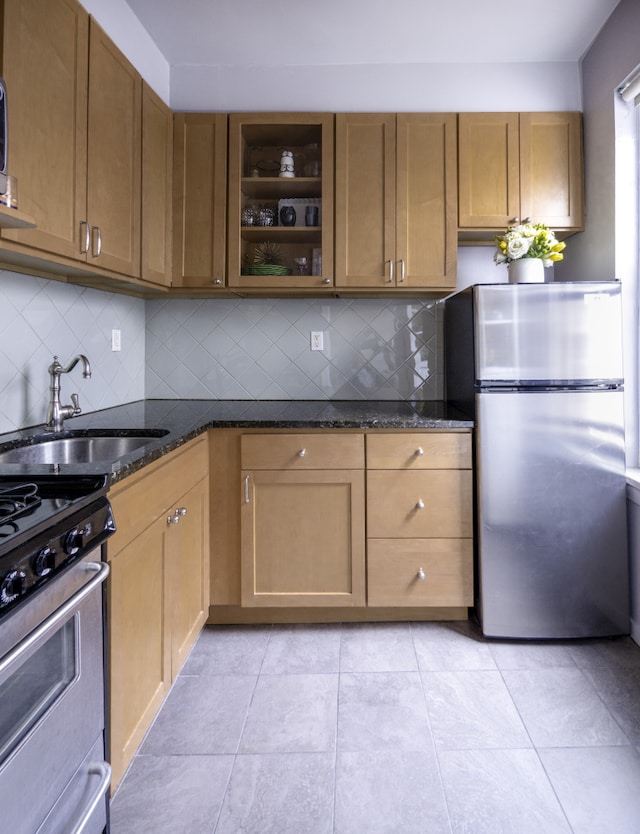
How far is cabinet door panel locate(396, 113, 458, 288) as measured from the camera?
2590 millimetres

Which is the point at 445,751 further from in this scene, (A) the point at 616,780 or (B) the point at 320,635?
(B) the point at 320,635

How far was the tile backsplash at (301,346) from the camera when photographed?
295 centimetres

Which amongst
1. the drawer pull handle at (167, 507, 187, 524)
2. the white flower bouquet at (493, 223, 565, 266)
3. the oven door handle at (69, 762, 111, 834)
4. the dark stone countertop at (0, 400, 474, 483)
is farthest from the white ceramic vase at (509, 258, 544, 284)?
the oven door handle at (69, 762, 111, 834)

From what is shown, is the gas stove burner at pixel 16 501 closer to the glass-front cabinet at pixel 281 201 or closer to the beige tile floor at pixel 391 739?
the beige tile floor at pixel 391 739

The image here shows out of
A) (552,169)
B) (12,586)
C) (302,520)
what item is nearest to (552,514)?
(302,520)

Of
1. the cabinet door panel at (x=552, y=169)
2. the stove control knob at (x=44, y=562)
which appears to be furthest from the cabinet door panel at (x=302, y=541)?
the cabinet door panel at (x=552, y=169)

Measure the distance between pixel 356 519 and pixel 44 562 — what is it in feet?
4.95

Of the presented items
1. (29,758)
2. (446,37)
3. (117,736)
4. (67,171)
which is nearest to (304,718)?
(117,736)

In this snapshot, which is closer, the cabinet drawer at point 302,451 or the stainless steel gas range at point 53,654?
the stainless steel gas range at point 53,654

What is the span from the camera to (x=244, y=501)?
2326 mm

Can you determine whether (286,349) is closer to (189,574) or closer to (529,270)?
(529,270)

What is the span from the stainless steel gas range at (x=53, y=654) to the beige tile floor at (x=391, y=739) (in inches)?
14.9

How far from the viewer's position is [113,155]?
6.58 ft

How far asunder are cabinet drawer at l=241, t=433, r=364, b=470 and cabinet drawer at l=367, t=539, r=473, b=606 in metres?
0.38
